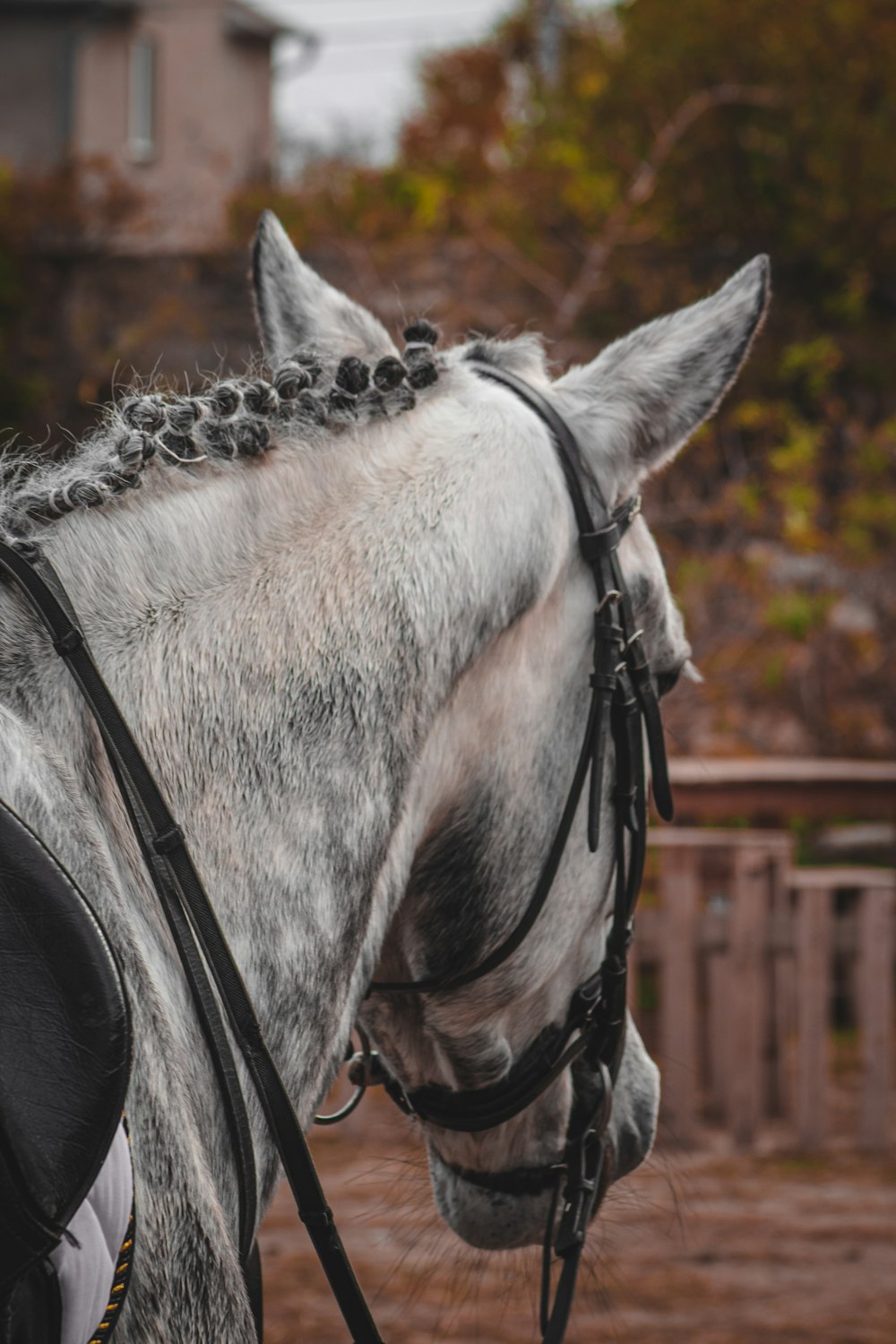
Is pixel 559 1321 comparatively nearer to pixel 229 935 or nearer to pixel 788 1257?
pixel 229 935

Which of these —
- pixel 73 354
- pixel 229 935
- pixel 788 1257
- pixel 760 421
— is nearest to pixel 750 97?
pixel 760 421

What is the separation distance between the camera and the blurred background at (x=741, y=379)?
5.37 metres

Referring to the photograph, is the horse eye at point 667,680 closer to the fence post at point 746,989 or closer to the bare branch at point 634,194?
the fence post at point 746,989

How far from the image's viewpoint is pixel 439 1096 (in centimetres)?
173

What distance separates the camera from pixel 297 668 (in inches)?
54.3

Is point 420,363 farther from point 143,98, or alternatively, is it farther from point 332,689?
point 143,98

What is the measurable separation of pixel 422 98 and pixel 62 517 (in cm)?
1649

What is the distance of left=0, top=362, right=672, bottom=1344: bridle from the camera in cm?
125

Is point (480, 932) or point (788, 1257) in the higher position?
point (480, 932)

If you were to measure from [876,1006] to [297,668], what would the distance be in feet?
14.9

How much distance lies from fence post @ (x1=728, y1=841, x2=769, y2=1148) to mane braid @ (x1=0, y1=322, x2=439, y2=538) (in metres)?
4.16

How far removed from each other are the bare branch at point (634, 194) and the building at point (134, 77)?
8612 millimetres

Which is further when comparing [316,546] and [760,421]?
[760,421]

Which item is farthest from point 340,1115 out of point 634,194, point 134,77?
point 134,77
